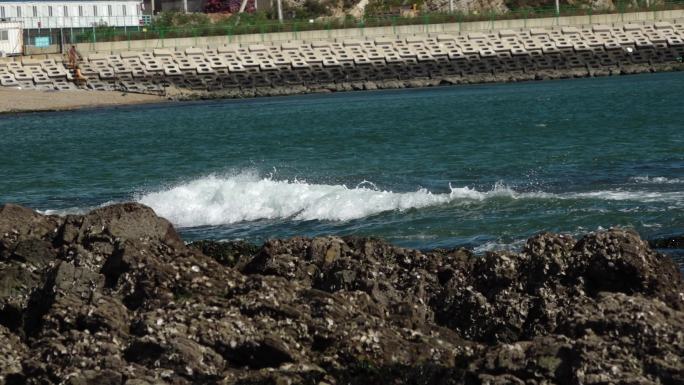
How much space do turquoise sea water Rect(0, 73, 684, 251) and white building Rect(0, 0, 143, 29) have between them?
22178mm

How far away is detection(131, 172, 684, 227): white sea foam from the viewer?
22844mm

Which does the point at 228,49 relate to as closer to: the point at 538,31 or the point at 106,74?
the point at 106,74

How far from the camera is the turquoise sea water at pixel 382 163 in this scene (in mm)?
21438

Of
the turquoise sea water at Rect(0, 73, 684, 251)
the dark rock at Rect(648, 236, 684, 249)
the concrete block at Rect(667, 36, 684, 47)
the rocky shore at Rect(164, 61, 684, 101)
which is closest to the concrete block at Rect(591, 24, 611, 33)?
the rocky shore at Rect(164, 61, 684, 101)

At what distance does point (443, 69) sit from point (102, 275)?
53739 millimetres

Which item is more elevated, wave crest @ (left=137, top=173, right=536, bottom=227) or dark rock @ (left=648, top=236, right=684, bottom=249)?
dark rock @ (left=648, top=236, right=684, bottom=249)

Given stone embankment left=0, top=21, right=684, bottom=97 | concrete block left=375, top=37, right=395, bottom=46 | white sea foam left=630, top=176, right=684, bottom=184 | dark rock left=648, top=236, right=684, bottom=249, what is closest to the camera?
dark rock left=648, top=236, right=684, bottom=249

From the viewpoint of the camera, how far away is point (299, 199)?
2411 centimetres

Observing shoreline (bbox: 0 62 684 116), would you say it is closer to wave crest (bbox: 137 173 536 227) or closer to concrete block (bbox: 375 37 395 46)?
concrete block (bbox: 375 37 395 46)

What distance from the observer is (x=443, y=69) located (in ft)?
216

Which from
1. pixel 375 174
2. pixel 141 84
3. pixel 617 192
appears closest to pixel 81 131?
pixel 141 84

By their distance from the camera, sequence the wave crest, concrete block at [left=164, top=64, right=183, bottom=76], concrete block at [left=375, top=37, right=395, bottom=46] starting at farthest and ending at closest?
1. concrete block at [left=375, top=37, right=395, bottom=46]
2. concrete block at [left=164, top=64, right=183, bottom=76]
3. the wave crest

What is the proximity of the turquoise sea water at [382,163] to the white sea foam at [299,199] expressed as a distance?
0.04 meters

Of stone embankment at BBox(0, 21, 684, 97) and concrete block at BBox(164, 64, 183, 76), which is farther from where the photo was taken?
concrete block at BBox(164, 64, 183, 76)
